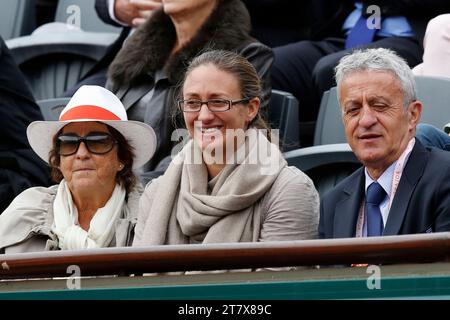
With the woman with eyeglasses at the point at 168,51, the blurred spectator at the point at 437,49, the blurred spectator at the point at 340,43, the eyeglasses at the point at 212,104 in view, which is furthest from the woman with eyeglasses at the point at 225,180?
the blurred spectator at the point at 340,43

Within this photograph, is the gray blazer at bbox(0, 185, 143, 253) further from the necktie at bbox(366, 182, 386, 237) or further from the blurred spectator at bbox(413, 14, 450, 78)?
the blurred spectator at bbox(413, 14, 450, 78)

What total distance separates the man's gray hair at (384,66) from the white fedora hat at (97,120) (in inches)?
35.3

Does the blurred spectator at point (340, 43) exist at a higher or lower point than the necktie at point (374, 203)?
higher

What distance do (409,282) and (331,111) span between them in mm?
1795

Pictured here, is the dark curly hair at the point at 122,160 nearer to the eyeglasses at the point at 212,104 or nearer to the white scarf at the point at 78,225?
the white scarf at the point at 78,225

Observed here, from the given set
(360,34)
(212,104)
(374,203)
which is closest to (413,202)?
(374,203)

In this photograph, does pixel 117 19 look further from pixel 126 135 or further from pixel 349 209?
pixel 349 209

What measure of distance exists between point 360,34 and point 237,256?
230 cm

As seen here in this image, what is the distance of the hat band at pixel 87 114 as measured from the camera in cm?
504

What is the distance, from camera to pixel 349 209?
4.43 metres

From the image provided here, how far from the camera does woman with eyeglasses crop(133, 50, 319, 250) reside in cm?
453

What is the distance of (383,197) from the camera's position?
442cm

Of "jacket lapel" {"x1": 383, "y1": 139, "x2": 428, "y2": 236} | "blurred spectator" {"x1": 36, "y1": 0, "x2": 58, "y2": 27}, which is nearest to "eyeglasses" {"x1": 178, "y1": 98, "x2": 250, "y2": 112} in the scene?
"jacket lapel" {"x1": 383, "y1": 139, "x2": 428, "y2": 236}
